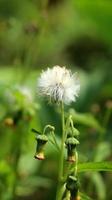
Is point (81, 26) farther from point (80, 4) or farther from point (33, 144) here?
point (33, 144)

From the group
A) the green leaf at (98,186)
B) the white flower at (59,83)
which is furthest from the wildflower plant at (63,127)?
the green leaf at (98,186)

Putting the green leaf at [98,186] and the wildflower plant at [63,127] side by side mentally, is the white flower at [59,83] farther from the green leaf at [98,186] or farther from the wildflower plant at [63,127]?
the green leaf at [98,186]

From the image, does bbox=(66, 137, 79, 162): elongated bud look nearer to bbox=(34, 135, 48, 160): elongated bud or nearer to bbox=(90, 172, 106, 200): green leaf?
bbox=(34, 135, 48, 160): elongated bud

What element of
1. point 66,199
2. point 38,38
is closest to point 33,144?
point 38,38

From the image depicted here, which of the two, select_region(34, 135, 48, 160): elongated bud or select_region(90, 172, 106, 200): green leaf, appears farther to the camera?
select_region(90, 172, 106, 200): green leaf

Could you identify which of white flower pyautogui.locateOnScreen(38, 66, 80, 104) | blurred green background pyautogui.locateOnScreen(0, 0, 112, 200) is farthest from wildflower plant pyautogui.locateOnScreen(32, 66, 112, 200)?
blurred green background pyautogui.locateOnScreen(0, 0, 112, 200)

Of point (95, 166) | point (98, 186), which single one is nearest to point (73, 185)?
point (95, 166)

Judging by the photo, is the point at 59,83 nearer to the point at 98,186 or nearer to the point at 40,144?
the point at 40,144
